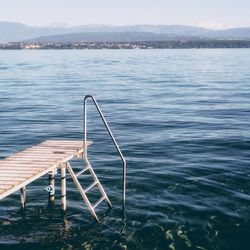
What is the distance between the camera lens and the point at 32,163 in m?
13.5

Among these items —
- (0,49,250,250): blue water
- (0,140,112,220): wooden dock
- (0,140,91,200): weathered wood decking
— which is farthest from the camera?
(0,49,250,250): blue water

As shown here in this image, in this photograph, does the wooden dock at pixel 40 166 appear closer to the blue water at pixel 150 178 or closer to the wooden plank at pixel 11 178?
the wooden plank at pixel 11 178

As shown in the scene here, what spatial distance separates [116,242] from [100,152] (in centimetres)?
1078

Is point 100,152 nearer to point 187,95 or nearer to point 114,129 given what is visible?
point 114,129

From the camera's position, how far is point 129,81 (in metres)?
67.7

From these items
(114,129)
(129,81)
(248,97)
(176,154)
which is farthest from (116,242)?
(129,81)

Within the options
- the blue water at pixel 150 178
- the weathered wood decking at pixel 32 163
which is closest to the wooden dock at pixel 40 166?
the weathered wood decking at pixel 32 163

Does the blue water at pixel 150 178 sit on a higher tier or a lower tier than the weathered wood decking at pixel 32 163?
lower

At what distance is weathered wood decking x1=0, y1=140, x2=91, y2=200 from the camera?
11570 millimetres

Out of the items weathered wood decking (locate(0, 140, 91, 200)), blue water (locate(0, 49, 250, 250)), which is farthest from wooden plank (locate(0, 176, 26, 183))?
blue water (locate(0, 49, 250, 250))

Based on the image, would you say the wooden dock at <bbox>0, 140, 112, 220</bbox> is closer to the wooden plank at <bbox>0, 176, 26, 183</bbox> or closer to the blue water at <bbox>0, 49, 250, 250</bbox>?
the wooden plank at <bbox>0, 176, 26, 183</bbox>

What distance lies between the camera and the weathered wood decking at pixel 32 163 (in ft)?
38.0

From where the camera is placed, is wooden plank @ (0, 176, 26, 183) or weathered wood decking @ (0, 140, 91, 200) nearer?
weathered wood decking @ (0, 140, 91, 200)

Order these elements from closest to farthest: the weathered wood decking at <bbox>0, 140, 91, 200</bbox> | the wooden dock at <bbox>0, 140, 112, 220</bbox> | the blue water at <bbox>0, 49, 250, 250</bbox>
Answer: the weathered wood decking at <bbox>0, 140, 91, 200</bbox> → the wooden dock at <bbox>0, 140, 112, 220</bbox> → the blue water at <bbox>0, 49, 250, 250</bbox>
